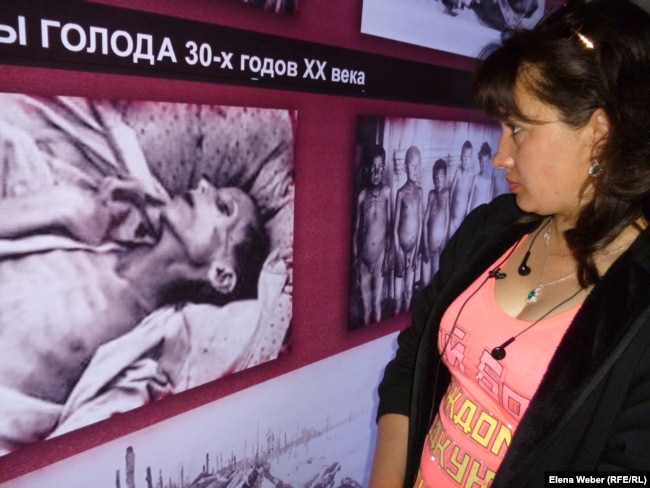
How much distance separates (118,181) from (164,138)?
0.42 ft

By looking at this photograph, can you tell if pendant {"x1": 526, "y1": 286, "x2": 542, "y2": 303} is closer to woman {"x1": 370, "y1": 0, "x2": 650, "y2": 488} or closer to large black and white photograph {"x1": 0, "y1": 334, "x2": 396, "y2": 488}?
woman {"x1": 370, "y1": 0, "x2": 650, "y2": 488}

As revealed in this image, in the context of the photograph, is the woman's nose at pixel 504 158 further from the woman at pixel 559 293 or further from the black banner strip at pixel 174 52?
the black banner strip at pixel 174 52

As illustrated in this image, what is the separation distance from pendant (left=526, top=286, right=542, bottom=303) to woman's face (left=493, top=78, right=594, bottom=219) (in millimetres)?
162

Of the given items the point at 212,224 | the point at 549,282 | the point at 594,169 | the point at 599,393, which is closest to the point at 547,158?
the point at 594,169

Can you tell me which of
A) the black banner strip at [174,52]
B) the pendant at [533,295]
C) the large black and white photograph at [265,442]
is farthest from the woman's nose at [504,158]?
the large black and white photograph at [265,442]

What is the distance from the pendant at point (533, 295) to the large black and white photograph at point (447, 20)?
0.82 metres

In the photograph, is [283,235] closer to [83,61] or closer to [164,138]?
[164,138]

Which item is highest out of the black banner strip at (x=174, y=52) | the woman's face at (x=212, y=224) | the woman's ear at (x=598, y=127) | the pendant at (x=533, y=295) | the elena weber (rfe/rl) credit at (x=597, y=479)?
the black banner strip at (x=174, y=52)

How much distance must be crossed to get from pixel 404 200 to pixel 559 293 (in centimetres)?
71

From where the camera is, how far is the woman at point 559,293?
3.08 ft

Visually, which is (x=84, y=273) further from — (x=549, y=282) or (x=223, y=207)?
(x=549, y=282)

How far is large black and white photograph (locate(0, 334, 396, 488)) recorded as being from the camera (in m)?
1.12

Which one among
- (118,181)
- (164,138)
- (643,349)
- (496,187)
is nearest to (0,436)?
(118,181)

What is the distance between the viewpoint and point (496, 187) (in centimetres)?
216
